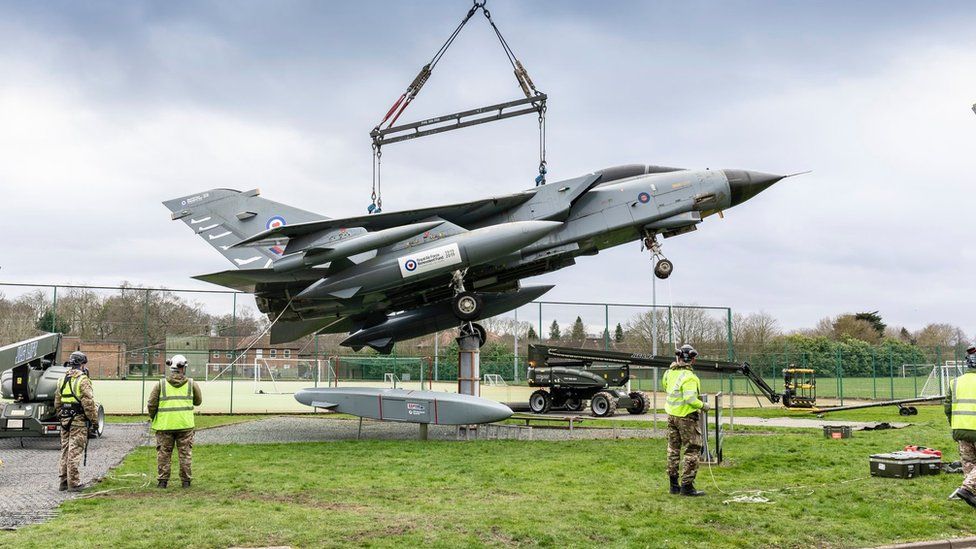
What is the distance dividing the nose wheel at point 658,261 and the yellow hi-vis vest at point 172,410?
11061mm

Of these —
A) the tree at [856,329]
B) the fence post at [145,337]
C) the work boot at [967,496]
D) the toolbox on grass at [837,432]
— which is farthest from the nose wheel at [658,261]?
the tree at [856,329]

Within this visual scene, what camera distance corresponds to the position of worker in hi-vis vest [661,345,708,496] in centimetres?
893

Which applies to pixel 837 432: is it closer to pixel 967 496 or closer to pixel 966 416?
pixel 966 416

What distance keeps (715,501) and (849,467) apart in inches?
154

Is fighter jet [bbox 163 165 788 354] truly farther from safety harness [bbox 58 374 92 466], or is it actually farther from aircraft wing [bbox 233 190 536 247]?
safety harness [bbox 58 374 92 466]

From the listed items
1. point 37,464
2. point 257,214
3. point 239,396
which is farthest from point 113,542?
point 239,396

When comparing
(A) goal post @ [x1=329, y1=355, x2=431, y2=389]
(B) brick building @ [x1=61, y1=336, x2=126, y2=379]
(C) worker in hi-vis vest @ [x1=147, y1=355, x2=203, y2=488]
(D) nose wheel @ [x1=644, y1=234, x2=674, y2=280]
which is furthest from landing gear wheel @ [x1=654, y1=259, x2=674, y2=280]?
(B) brick building @ [x1=61, y1=336, x2=126, y2=379]

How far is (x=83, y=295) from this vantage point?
23969mm

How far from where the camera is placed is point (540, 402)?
2377cm

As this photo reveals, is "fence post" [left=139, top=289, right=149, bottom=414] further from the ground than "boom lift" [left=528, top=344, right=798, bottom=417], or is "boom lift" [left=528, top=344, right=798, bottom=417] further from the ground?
"fence post" [left=139, top=289, right=149, bottom=414]

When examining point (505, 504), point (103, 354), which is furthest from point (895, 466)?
point (103, 354)

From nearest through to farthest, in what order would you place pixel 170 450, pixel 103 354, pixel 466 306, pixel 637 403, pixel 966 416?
pixel 966 416 < pixel 170 450 < pixel 466 306 < pixel 637 403 < pixel 103 354

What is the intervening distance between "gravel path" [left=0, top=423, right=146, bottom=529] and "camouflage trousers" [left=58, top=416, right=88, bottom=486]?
0.75ft

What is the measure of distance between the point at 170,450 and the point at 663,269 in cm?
1151
